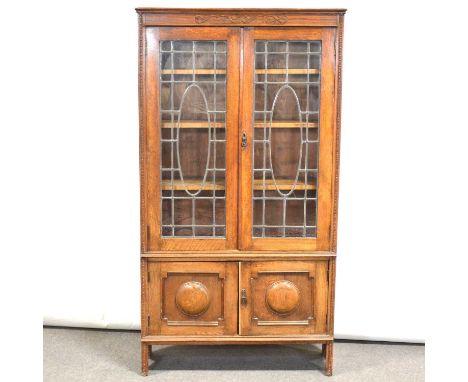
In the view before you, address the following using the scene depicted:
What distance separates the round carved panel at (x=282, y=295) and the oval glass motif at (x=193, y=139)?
2.14 feet

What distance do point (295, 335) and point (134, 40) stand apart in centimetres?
201

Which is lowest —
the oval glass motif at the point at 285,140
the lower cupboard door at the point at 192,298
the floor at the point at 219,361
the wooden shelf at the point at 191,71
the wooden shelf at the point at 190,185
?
the floor at the point at 219,361

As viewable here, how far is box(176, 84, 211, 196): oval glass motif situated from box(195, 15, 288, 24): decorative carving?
33 centimetres

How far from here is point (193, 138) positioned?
2850 millimetres

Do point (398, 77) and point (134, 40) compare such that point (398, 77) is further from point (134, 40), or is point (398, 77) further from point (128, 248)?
point (128, 248)

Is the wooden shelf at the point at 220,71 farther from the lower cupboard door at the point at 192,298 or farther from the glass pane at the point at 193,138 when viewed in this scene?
the lower cupboard door at the point at 192,298

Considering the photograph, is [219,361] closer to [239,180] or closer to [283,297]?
[283,297]

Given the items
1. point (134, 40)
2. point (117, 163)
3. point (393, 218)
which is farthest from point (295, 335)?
point (134, 40)

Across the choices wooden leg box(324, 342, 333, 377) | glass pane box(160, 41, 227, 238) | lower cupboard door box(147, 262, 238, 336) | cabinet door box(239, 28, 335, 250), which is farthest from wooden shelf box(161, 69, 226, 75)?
wooden leg box(324, 342, 333, 377)

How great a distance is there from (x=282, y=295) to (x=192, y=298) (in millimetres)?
476

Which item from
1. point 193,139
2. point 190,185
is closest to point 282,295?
point 190,185

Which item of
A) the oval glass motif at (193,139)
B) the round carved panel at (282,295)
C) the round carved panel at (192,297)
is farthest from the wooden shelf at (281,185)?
the round carved panel at (192,297)

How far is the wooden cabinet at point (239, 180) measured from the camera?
2748 millimetres

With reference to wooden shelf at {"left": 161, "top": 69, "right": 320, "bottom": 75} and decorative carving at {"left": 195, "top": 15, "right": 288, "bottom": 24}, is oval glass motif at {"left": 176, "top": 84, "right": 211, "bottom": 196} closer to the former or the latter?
wooden shelf at {"left": 161, "top": 69, "right": 320, "bottom": 75}
